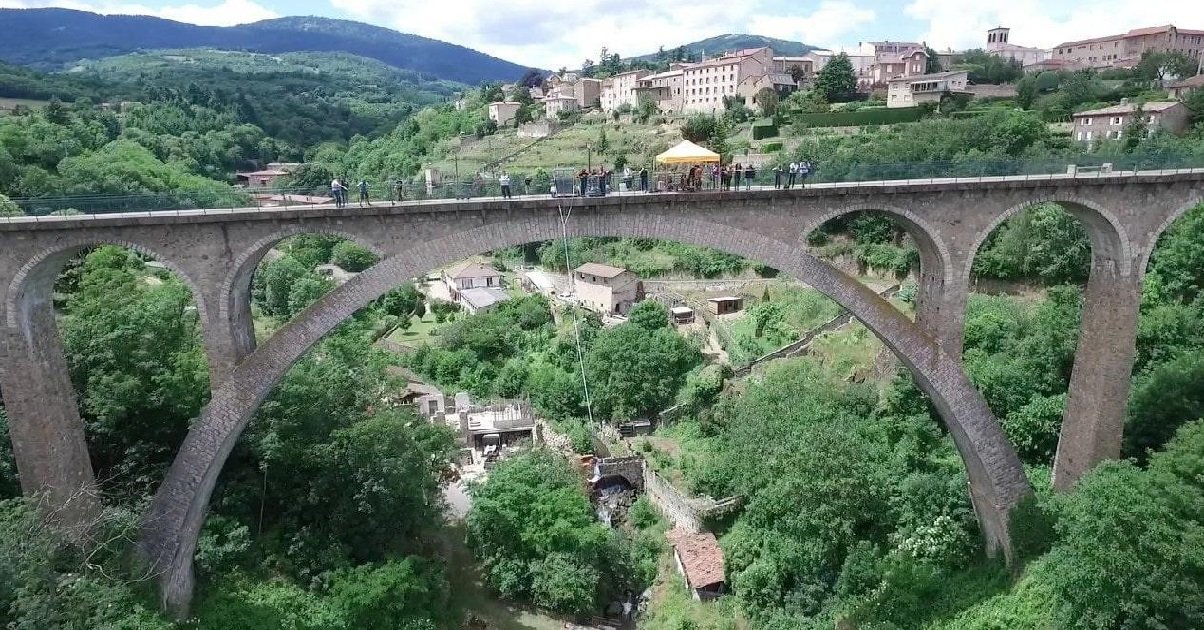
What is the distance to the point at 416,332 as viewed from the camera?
41406mm

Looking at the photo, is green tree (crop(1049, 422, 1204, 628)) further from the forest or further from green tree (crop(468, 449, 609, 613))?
green tree (crop(468, 449, 609, 613))

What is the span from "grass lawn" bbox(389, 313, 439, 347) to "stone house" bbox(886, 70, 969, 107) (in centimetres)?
3735

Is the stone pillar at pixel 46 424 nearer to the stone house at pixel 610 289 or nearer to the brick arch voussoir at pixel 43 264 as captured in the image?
the brick arch voussoir at pixel 43 264

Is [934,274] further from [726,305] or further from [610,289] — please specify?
[610,289]

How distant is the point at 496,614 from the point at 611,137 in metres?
52.8

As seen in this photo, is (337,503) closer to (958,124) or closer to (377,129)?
(958,124)

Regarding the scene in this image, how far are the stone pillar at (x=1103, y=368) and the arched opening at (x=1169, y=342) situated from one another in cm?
76

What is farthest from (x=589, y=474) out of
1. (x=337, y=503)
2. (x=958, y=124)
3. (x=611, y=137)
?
(x=611, y=137)

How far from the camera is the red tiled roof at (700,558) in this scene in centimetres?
1906

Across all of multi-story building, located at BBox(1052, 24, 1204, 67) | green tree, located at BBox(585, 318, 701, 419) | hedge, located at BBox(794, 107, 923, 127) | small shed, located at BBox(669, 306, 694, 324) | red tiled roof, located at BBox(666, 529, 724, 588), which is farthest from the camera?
multi-story building, located at BBox(1052, 24, 1204, 67)

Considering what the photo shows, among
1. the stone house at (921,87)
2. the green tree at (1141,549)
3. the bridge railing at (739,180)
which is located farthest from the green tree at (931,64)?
the green tree at (1141,549)

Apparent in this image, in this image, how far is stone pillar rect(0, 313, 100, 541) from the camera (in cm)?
1373

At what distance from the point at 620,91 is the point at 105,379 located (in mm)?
74748

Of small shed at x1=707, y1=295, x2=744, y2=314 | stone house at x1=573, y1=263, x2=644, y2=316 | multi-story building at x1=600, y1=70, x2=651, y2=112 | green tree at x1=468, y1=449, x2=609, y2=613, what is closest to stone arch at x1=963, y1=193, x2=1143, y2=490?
green tree at x1=468, y1=449, x2=609, y2=613
